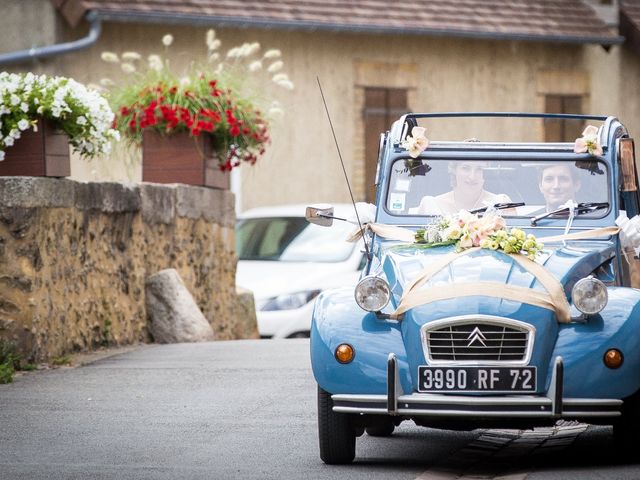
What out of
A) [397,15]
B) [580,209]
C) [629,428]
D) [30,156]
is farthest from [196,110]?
[397,15]

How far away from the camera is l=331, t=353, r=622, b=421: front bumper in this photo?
671cm

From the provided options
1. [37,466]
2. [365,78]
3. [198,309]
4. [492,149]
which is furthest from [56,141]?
[365,78]

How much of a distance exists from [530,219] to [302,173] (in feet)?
46.2

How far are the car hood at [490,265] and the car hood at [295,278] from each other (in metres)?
6.12

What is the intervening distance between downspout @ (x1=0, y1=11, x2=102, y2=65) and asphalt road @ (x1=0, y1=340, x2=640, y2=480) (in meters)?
8.94

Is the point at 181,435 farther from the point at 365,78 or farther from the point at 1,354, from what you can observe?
the point at 365,78

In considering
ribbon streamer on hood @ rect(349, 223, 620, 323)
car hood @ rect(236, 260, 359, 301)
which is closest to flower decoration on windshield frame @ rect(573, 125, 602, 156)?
ribbon streamer on hood @ rect(349, 223, 620, 323)

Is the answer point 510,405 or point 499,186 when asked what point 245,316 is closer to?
point 499,186

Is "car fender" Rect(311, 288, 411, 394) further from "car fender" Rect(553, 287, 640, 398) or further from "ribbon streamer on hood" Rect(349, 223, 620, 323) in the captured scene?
"car fender" Rect(553, 287, 640, 398)

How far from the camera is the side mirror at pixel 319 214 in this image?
8070 mm

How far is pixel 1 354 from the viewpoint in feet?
34.3

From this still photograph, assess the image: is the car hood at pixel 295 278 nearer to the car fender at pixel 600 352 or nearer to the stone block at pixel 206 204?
the stone block at pixel 206 204

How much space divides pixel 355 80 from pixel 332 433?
15.8 m

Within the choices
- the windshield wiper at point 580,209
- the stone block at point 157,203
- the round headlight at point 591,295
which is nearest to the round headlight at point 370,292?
the round headlight at point 591,295
